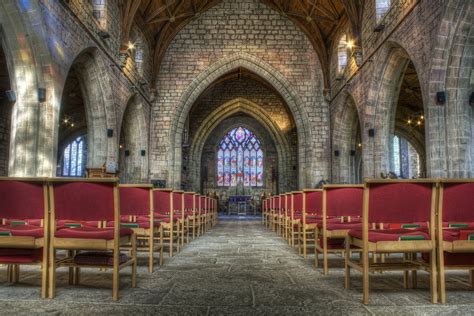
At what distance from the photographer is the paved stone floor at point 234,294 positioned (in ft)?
9.32

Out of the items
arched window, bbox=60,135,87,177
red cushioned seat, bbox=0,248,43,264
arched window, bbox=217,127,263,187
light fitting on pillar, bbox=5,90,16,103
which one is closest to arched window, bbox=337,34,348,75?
arched window, bbox=217,127,263,187

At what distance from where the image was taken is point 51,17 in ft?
27.4

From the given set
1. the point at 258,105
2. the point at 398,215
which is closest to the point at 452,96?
the point at 398,215

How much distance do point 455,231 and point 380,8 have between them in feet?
33.8

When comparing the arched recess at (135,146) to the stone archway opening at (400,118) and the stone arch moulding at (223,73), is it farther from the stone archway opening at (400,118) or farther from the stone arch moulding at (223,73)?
the stone archway opening at (400,118)

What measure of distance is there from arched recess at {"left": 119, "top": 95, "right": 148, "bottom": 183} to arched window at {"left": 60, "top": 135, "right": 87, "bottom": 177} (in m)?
9.17

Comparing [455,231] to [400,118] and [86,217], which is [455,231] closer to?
[86,217]

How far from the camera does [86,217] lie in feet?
10.6

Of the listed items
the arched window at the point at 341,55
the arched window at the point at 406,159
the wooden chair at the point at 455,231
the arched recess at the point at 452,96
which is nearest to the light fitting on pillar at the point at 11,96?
the wooden chair at the point at 455,231

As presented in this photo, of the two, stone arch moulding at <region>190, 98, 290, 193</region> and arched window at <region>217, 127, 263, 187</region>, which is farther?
arched window at <region>217, 127, 263, 187</region>

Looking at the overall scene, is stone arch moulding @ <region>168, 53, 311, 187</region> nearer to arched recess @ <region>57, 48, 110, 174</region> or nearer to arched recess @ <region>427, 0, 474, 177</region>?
arched recess @ <region>57, 48, 110, 174</region>

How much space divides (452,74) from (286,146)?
1557 cm

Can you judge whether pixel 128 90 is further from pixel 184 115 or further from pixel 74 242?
pixel 74 242

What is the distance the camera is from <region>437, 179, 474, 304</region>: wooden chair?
3.10 meters
